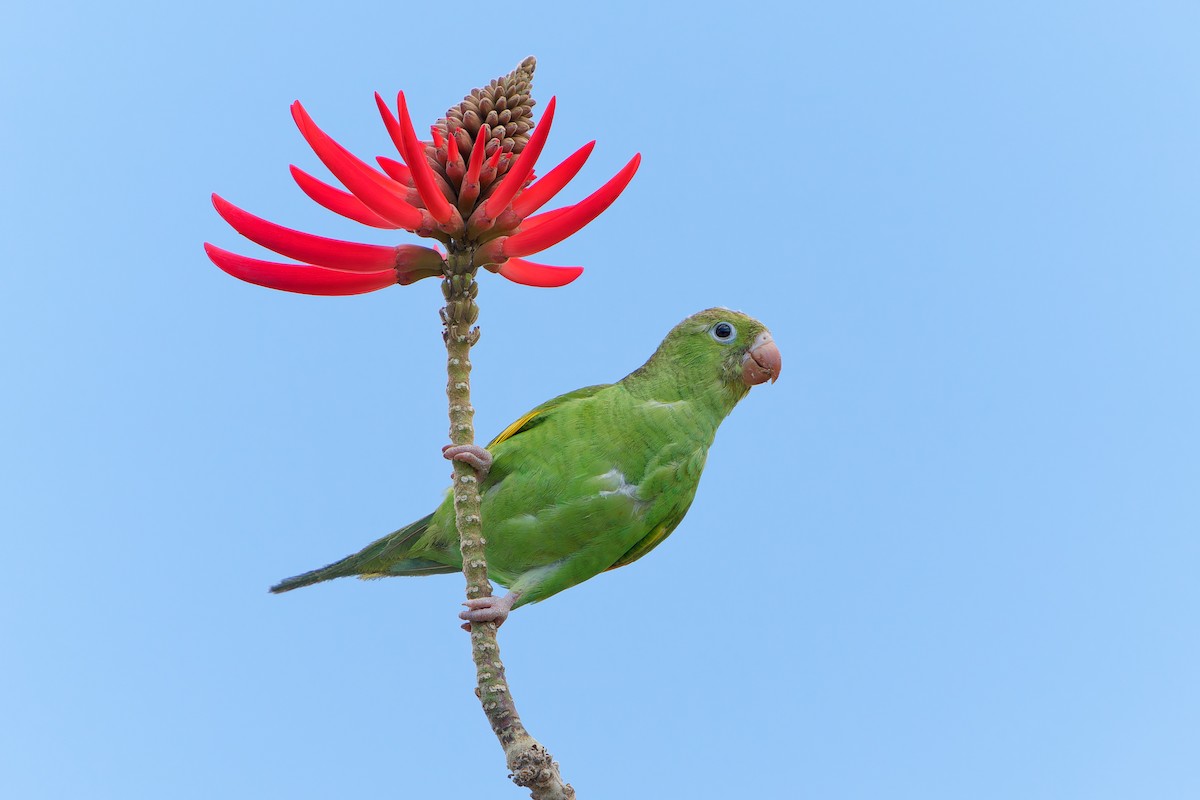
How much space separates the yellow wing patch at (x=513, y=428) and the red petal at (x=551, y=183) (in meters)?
0.78

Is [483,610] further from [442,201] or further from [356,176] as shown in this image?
[356,176]

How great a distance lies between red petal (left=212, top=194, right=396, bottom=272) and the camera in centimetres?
267

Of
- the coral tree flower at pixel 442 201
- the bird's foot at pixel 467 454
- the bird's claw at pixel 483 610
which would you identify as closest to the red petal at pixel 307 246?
the coral tree flower at pixel 442 201

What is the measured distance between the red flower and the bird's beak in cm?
85

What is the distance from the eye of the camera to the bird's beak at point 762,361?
3371 millimetres

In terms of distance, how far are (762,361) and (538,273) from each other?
84cm

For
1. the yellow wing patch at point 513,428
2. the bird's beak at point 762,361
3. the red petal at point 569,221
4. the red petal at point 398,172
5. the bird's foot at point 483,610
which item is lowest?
the bird's foot at point 483,610

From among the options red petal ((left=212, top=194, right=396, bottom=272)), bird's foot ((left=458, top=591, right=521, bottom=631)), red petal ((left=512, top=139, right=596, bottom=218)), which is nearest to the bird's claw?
bird's foot ((left=458, top=591, right=521, bottom=631))

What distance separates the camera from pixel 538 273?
9.98ft

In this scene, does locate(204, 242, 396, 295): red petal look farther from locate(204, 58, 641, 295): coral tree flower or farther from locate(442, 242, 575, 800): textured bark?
locate(442, 242, 575, 800): textured bark

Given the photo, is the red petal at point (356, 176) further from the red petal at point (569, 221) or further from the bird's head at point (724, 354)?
the bird's head at point (724, 354)

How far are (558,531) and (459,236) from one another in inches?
38.8


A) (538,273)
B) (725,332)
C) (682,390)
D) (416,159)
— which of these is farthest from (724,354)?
(416,159)

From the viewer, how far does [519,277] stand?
3.03 metres
